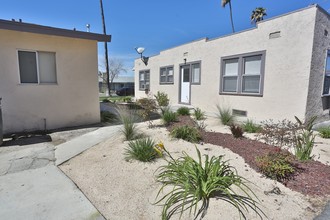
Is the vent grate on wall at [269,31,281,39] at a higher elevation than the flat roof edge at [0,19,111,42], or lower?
higher

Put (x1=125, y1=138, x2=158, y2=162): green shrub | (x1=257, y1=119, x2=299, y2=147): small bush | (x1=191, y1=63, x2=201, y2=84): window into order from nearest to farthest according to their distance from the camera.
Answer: (x1=125, y1=138, x2=158, y2=162): green shrub, (x1=257, y1=119, x2=299, y2=147): small bush, (x1=191, y1=63, x2=201, y2=84): window

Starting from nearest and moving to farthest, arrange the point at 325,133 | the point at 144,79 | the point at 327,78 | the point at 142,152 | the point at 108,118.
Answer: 1. the point at 142,152
2. the point at 325,133
3. the point at 327,78
4. the point at 108,118
5. the point at 144,79

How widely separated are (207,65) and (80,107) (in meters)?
6.16

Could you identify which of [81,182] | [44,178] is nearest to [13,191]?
[44,178]

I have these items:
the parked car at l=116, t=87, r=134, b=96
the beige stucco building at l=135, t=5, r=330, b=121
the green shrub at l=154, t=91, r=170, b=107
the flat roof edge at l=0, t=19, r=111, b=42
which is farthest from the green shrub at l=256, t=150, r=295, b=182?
the parked car at l=116, t=87, r=134, b=96

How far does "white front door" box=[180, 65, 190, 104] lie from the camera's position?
10.7 metres

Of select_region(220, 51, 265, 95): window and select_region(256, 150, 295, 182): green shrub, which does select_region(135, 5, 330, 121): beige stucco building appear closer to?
select_region(220, 51, 265, 95): window

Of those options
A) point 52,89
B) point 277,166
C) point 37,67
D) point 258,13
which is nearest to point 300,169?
point 277,166

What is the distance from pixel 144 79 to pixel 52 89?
30.1ft

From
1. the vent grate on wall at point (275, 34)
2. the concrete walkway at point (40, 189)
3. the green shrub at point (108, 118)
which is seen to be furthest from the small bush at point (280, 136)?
the green shrub at point (108, 118)

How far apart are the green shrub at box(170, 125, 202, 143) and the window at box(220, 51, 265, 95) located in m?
3.85

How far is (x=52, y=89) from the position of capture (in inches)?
246

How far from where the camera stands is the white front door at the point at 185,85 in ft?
34.9

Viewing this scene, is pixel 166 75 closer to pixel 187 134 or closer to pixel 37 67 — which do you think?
pixel 37 67
